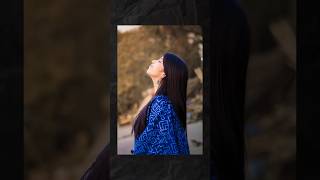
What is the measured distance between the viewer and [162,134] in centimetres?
319

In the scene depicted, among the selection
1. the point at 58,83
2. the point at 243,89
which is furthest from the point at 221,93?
the point at 58,83

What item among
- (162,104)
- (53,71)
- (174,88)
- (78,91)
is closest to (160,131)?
(162,104)

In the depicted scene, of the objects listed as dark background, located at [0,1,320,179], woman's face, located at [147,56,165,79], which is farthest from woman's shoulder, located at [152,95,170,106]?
dark background, located at [0,1,320,179]

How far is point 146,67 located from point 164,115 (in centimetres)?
37

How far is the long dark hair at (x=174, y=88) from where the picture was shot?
124 inches

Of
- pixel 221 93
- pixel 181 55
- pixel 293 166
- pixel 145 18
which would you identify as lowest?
pixel 293 166

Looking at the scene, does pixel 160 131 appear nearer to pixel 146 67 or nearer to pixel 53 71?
pixel 146 67

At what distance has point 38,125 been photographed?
10.4 ft

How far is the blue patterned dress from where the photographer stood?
316 cm

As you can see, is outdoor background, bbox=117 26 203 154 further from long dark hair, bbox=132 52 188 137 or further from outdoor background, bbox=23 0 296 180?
outdoor background, bbox=23 0 296 180

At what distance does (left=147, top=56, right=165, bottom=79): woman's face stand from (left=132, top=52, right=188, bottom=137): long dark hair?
3cm

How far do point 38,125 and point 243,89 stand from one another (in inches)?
59.8

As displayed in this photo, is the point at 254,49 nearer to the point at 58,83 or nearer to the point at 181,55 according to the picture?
the point at 181,55
